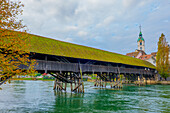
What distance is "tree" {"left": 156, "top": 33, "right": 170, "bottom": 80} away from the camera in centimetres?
4506

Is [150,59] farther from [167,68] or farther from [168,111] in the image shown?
[168,111]

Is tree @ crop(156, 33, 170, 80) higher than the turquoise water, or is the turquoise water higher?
tree @ crop(156, 33, 170, 80)

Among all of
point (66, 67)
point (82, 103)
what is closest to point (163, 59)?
point (66, 67)

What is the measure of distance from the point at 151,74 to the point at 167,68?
5.21 m

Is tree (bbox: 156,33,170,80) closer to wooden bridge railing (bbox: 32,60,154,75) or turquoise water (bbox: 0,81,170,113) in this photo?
wooden bridge railing (bbox: 32,60,154,75)

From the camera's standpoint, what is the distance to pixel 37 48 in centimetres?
1733

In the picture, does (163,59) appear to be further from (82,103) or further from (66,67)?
(82,103)

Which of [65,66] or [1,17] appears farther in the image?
[65,66]

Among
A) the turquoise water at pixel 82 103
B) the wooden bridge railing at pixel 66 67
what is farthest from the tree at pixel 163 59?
the turquoise water at pixel 82 103

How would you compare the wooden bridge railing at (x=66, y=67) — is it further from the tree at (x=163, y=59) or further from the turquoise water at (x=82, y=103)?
the tree at (x=163, y=59)

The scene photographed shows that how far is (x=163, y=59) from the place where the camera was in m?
Answer: 45.7

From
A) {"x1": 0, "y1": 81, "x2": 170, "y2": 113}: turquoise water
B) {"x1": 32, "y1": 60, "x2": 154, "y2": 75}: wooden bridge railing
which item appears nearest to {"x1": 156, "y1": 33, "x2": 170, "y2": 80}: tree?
{"x1": 32, "y1": 60, "x2": 154, "y2": 75}: wooden bridge railing

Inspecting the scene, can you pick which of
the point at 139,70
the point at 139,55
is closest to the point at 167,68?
the point at 139,70

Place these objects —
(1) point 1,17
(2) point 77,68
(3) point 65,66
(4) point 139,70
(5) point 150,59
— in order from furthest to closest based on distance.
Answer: (5) point 150,59 → (4) point 139,70 → (2) point 77,68 → (3) point 65,66 → (1) point 1,17
